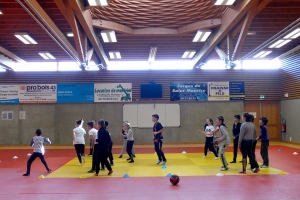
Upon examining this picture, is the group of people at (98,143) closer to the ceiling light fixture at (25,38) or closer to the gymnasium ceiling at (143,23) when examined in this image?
the gymnasium ceiling at (143,23)

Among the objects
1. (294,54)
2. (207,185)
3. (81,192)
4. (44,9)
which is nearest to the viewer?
(81,192)

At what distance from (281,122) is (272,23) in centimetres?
934

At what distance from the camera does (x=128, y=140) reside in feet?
38.7

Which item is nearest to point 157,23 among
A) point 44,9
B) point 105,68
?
point 44,9

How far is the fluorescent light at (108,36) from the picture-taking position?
45.8 feet

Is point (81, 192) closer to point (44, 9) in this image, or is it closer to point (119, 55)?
point (44, 9)

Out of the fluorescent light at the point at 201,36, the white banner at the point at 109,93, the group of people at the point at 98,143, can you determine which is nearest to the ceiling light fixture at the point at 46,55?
the white banner at the point at 109,93

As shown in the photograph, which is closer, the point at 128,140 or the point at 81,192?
the point at 81,192

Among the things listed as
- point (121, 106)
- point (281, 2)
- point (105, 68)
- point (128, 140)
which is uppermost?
point (281, 2)

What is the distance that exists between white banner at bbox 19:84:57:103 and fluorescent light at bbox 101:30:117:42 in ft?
22.6

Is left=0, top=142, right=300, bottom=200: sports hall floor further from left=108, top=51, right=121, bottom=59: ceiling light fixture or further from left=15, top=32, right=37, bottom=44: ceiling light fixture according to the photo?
left=108, top=51, right=121, bottom=59: ceiling light fixture

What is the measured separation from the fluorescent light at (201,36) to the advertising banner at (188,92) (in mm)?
5198

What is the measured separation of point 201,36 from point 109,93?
26.2ft

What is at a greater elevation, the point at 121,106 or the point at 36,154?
the point at 121,106
